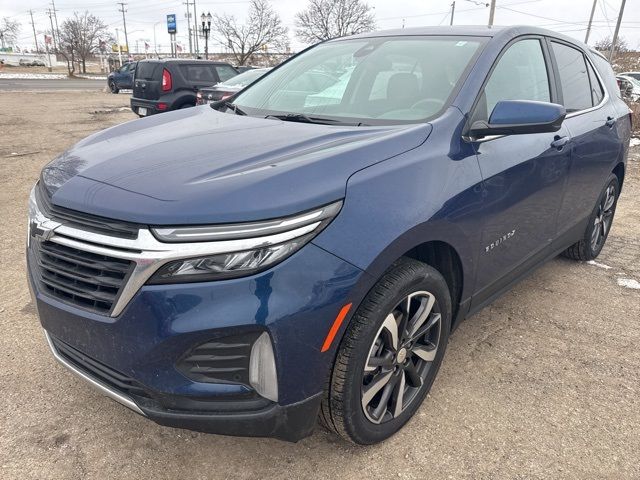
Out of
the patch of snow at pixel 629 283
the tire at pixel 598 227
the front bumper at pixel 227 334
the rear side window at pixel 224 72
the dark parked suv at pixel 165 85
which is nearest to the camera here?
the front bumper at pixel 227 334

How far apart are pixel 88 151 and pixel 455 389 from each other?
82.8 inches

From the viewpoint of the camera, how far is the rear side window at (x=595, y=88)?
148 inches

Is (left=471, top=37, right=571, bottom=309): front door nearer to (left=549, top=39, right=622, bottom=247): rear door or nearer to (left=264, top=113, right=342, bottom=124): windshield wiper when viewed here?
(left=549, top=39, right=622, bottom=247): rear door

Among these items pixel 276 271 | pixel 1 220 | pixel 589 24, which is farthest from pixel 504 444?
pixel 589 24

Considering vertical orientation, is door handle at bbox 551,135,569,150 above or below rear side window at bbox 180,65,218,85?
above

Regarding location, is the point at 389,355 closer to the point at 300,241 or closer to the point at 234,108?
the point at 300,241

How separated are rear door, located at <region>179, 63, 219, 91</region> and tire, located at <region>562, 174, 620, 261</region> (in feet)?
31.5

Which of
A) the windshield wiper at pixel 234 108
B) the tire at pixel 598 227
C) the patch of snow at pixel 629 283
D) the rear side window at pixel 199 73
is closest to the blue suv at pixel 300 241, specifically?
the windshield wiper at pixel 234 108

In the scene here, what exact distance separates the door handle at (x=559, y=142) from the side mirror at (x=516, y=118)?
624 millimetres

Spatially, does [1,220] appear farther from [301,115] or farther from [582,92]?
[582,92]

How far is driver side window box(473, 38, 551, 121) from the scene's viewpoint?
102 inches

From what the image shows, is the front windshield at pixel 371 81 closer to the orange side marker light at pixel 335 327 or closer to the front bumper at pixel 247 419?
the orange side marker light at pixel 335 327

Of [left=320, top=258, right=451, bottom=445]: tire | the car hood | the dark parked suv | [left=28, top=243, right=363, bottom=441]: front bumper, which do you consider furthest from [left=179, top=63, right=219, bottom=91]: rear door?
[left=28, top=243, right=363, bottom=441]: front bumper

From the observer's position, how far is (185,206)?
1657mm
